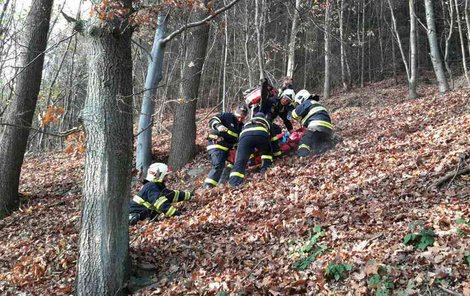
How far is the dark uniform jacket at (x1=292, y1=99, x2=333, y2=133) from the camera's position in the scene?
9.74 metres

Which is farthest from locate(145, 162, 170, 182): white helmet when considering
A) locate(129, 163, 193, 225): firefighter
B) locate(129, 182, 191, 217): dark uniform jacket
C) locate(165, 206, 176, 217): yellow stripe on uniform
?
locate(165, 206, 176, 217): yellow stripe on uniform

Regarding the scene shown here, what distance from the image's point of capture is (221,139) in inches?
395

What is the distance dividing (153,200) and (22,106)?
15.5 ft

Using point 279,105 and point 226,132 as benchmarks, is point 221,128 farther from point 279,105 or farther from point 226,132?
point 279,105

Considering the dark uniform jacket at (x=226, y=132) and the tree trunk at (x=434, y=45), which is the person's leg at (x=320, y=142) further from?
the tree trunk at (x=434, y=45)

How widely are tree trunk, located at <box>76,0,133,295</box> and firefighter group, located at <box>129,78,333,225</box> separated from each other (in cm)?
257

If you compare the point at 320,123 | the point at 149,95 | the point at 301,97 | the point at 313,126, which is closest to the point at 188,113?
the point at 149,95

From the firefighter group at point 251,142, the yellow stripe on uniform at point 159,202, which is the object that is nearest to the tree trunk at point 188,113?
the firefighter group at point 251,142

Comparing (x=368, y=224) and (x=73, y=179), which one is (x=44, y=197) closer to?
(x=73, y=179)

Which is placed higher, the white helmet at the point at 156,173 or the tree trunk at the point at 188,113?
the tree trunk at the point at 188,113

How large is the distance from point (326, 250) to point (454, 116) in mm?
6397

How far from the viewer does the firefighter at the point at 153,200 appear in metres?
8.30

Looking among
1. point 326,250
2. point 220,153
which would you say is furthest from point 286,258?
point 220,153

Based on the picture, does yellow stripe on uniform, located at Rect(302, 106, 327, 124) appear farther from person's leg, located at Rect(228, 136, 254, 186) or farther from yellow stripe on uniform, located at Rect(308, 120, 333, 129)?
person's leg, located at Rect(228, 136, 254, 186)
